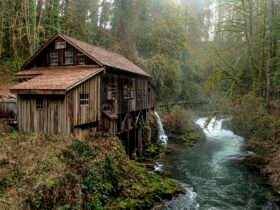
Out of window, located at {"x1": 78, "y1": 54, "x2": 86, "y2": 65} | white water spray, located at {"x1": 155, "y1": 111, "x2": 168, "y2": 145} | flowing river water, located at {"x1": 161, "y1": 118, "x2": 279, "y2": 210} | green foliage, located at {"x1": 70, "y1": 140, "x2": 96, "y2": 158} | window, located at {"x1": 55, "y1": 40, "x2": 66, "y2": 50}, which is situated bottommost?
flowing river water, located at {"x1": 161, "y1": 118, "x2": 279, "y2": 210}

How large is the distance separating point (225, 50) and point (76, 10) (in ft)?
60.2

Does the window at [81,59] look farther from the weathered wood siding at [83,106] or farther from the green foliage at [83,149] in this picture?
the green foliage at [83,149]

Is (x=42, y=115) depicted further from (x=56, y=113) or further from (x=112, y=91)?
(x=112, y=91)

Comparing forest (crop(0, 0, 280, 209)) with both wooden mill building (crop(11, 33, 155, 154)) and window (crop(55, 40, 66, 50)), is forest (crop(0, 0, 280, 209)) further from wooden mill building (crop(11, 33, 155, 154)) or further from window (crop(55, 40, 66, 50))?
window (crop(55, 40, 66, 50))

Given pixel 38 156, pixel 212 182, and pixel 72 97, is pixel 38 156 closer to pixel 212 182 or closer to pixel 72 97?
pixel 72 97

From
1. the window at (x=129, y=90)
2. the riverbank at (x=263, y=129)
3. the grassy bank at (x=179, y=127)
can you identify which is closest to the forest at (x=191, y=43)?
the riverbank at (x=263, y=129)

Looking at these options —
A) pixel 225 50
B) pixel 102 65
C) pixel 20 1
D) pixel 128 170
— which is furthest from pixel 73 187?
pixel 20 1

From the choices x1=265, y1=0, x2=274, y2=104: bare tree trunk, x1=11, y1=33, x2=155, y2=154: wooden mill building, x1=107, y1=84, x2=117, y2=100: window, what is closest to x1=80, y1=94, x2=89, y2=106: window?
x1=11, y1=33, x2=155, y2=154: wooden mill building

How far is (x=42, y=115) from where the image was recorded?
1747 centimetres

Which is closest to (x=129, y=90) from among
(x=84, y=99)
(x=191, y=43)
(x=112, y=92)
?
(x=112, y=92)

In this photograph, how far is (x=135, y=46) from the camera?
→ 38.3m

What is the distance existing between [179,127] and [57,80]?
2156 cm

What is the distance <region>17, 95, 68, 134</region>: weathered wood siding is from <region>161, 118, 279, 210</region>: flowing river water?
686cm

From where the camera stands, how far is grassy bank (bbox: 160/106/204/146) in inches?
1393
